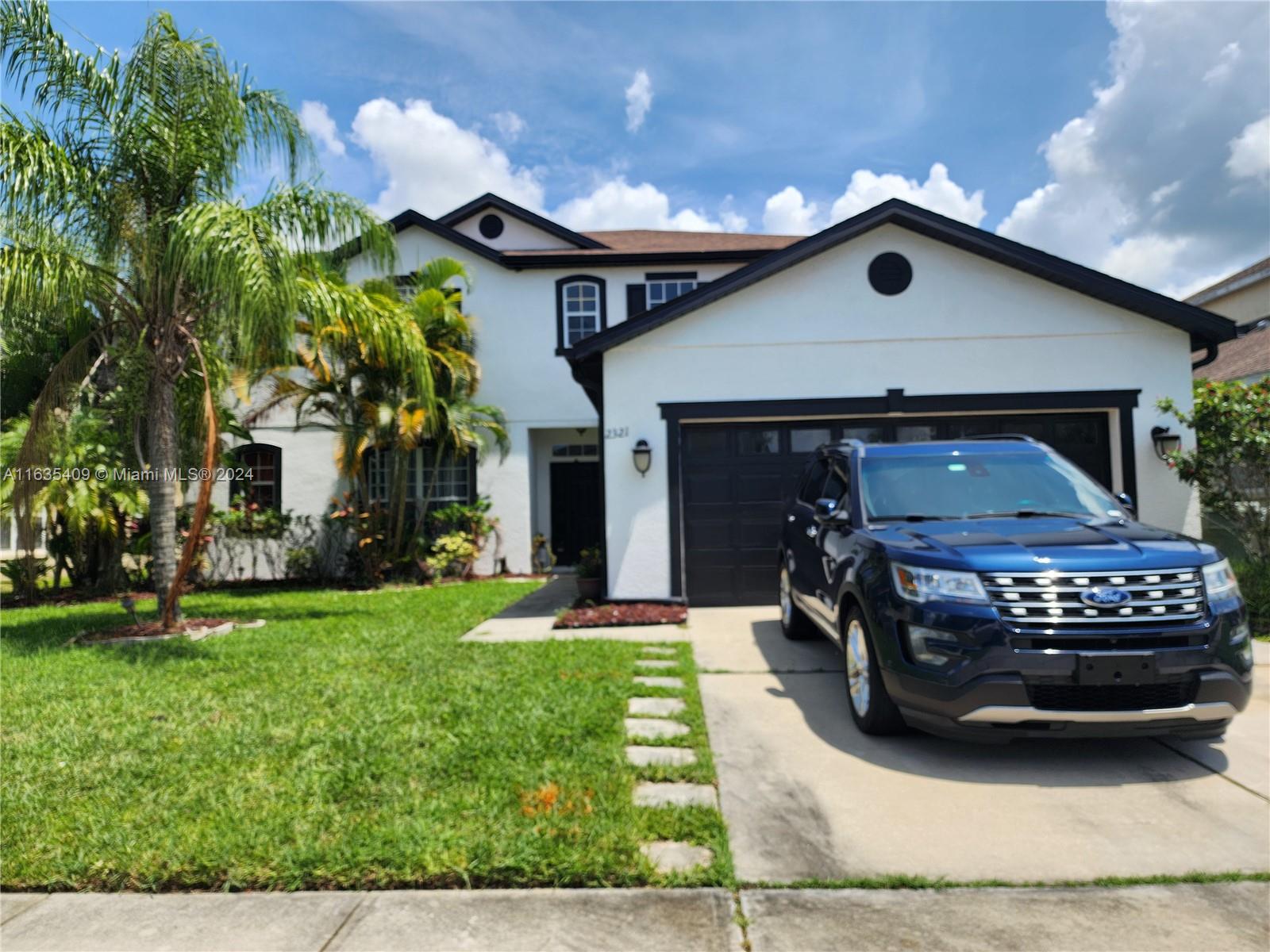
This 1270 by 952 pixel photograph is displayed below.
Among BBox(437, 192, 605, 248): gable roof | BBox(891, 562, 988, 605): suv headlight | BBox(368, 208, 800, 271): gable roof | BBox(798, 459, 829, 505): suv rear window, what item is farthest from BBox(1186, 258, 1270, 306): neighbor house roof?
BBox(891, 562, 988, 605): suv headlight

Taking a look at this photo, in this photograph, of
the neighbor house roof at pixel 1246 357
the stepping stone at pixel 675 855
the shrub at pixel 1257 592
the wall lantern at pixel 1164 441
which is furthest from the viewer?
the neighbor house roof at pixel 1246 357

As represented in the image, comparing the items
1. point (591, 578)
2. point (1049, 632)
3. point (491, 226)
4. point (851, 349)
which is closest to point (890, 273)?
point (851, 349)

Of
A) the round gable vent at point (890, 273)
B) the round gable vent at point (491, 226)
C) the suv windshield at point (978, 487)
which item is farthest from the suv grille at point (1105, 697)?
the round gable vent at point (491, 226)

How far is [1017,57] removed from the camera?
9.39m

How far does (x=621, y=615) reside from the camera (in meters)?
8.86

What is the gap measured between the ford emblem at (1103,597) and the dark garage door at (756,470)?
19.4ft

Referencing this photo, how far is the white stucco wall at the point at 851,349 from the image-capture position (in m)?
9.56

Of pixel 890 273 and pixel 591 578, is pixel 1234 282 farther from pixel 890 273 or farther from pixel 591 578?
pixel 591 578

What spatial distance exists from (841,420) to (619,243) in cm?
930

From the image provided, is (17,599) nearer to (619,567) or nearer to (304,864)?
(619,567)

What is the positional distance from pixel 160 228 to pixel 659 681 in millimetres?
7090

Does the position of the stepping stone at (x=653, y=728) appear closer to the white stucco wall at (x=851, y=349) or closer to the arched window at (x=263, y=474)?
the white stucco wall at (x=851, y=349)

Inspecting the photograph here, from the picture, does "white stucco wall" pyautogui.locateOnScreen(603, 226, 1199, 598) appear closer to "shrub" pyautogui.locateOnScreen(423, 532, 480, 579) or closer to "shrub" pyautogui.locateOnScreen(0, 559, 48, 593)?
"shrub" pyautogui.locateOnScreen(423, 532, 480, 579)

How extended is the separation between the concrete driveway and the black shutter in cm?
1109
